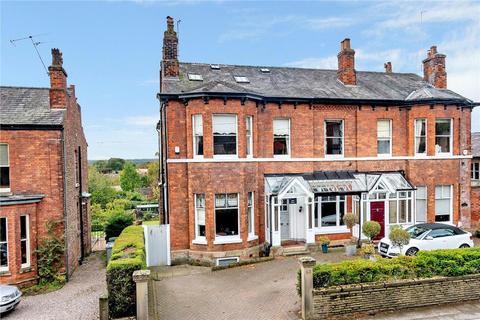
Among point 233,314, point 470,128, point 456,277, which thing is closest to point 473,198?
point 470,128

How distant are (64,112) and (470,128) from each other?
2354cm

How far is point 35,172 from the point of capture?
628 inches

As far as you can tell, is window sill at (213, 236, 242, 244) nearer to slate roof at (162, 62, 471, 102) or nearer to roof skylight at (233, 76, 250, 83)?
slate roof at (162, 62, 471, 102)

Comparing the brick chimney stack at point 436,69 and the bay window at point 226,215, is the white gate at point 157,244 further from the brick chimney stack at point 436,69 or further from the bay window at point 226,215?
the brick chimney stack at point 436,69

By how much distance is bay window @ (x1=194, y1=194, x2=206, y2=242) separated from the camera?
17609mm

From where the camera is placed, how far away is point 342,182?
64.0ft

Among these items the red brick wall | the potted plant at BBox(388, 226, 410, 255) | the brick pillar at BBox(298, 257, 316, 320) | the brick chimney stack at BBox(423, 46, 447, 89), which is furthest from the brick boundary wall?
the brick chimney stack at BBox(423, 46, 447, 89)

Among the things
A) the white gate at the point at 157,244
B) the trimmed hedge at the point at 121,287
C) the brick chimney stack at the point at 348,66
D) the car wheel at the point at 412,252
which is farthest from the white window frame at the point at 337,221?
the trimmed hedge at the point at 121,287

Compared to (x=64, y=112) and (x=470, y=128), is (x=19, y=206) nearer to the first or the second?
(x=64, y=112)

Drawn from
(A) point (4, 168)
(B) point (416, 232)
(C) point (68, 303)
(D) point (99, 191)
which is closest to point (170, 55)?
(A) point (4, 168)

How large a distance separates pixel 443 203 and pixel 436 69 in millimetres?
8835

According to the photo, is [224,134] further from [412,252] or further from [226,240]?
[412,252]

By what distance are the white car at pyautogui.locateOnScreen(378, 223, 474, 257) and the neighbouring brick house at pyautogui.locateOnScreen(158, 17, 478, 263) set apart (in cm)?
335

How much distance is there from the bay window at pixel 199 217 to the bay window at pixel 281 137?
501 cm
